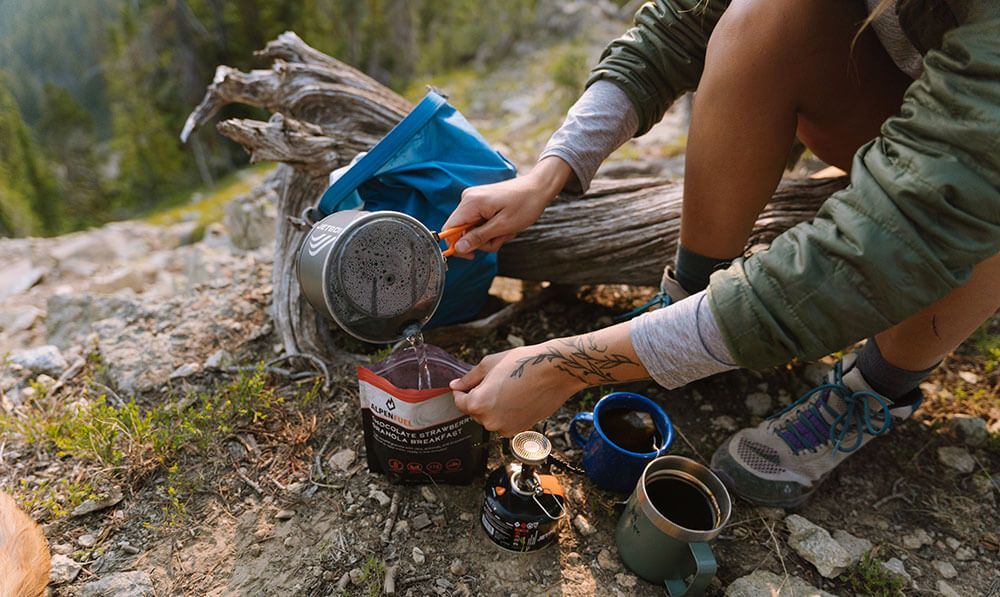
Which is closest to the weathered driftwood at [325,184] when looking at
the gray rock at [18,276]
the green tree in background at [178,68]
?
the gray rock at [18,276]

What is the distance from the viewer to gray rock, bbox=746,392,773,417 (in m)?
2.32

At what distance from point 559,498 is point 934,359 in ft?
4.27

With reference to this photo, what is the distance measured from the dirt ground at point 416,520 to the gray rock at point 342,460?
16 mm

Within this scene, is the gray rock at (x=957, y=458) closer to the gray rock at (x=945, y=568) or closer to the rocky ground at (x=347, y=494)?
the rocky ground at (x=347, y=494)

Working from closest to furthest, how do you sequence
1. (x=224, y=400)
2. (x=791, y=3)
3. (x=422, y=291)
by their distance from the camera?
(x=791, y=3) < (x=422, y=291) < (x=224, y=400)

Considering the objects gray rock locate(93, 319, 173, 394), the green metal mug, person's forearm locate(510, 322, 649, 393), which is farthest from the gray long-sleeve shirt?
gray rock locate(93, 319, 173, 394)

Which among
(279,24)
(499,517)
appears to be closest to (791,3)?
(499,517)

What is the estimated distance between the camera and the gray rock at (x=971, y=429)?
7.30 ft

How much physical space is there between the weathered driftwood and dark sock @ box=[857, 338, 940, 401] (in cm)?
82

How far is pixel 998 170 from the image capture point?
1.04m

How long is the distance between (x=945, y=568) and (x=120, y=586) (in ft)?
8.71

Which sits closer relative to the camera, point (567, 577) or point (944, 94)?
point (944, 94)

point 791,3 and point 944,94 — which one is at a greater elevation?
point 791,3

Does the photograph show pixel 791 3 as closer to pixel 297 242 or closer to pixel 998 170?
pixel 998 170
